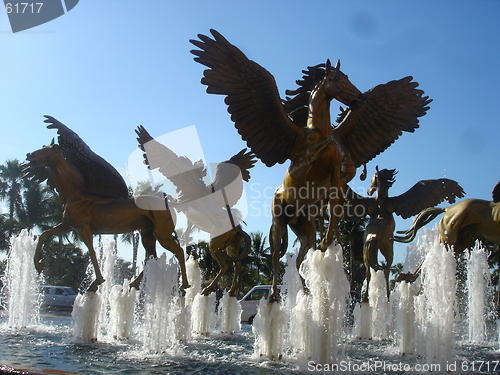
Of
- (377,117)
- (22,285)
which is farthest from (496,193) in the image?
(22,285)

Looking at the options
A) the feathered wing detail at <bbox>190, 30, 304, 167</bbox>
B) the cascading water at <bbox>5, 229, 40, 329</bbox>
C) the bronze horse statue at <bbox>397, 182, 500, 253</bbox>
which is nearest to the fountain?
the cascading water at <bbox>5, 229, 40, 329</bbox>

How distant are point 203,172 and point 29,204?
22.2 meters

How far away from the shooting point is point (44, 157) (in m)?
6.64

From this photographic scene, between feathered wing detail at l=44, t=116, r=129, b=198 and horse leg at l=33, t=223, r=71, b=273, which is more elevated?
feathered wing detail at l=44, t=116, r=129, b=198

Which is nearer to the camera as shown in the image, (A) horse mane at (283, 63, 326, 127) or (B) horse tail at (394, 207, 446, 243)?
(A) horse mane at (283, 63, 326, 127)

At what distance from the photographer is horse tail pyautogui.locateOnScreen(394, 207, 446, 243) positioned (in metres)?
7.33

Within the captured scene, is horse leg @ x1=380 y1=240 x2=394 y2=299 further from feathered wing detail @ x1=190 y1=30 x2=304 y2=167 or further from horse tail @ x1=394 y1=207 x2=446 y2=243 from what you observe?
feathered wing detail @ x1=190 y1=30 x2=304 y2=167

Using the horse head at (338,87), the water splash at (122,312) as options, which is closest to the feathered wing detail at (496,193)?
the horse head at (338,87)

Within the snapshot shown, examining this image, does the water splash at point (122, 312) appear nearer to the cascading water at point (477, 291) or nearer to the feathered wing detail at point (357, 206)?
the feathered wing detail at point (357, 206)

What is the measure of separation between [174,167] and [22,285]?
3787 mm

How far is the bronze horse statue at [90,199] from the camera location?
266 inches

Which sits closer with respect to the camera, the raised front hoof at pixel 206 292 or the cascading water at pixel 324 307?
the cascading water at pixel 324 307

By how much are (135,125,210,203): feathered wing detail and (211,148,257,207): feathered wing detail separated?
0.50 metres

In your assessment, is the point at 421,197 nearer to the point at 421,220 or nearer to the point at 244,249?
the point at 421,220
